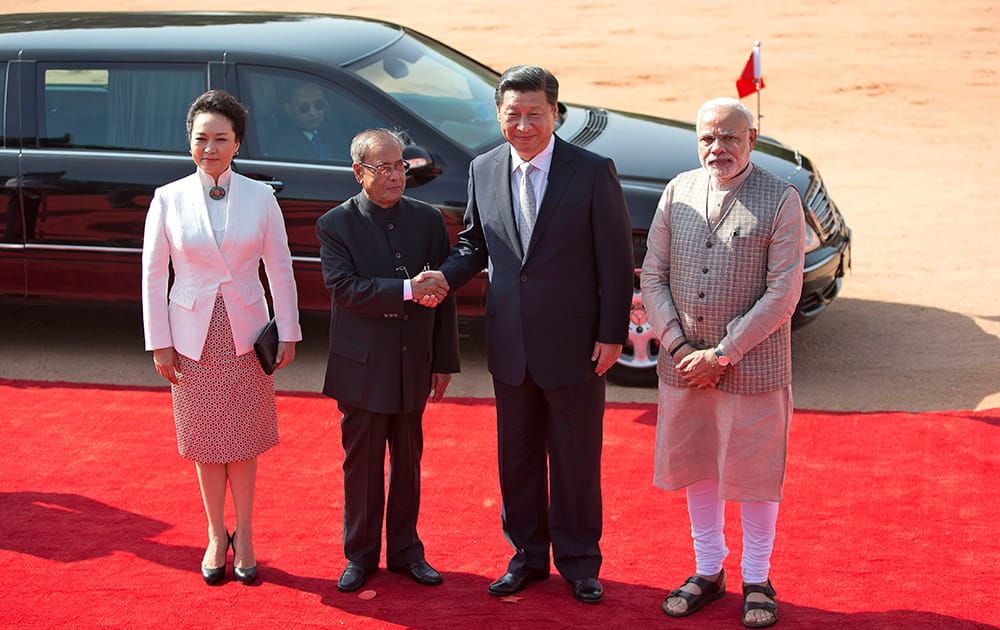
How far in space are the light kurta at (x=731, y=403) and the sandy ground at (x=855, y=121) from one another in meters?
2.42

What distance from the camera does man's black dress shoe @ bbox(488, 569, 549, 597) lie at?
4520mm

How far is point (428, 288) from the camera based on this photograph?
4.34 metres

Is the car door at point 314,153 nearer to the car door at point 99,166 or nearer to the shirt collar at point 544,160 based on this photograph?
the car door at point 99,166

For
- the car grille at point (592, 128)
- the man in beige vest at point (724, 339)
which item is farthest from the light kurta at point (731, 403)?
the car grille at point (592, 128)

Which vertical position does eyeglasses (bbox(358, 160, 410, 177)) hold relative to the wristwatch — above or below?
above

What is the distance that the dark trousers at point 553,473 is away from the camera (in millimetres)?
4457

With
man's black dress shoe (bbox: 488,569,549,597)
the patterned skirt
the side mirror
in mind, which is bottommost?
man's black dress shoe (bbox: 488,569,549,597)

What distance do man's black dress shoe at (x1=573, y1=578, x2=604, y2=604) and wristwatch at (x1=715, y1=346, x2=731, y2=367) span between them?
933 millimetres

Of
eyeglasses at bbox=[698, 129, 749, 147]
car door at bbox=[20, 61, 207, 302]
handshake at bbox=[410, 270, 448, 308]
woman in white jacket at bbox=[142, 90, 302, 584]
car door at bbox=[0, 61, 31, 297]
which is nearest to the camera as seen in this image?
eyeglasses at bbox=[698, 129, 749, 147]

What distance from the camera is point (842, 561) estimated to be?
4.74 m

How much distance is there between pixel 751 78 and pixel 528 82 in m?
5.46

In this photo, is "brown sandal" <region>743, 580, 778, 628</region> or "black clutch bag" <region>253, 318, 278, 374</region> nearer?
"brown sandal" <region>743, 580, 778, 628</region>

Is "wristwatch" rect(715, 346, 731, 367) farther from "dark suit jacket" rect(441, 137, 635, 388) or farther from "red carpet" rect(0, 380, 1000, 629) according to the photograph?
"red carpet" rect(0, 380, 1000, 629)

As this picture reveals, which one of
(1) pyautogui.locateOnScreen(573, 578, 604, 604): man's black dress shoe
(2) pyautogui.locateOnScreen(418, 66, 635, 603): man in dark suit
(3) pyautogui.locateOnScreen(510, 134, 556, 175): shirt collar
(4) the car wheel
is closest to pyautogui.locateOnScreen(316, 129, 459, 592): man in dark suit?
(2) pyautogui.locateOnScreen(418, 66, 635, 603): man in dark suit
